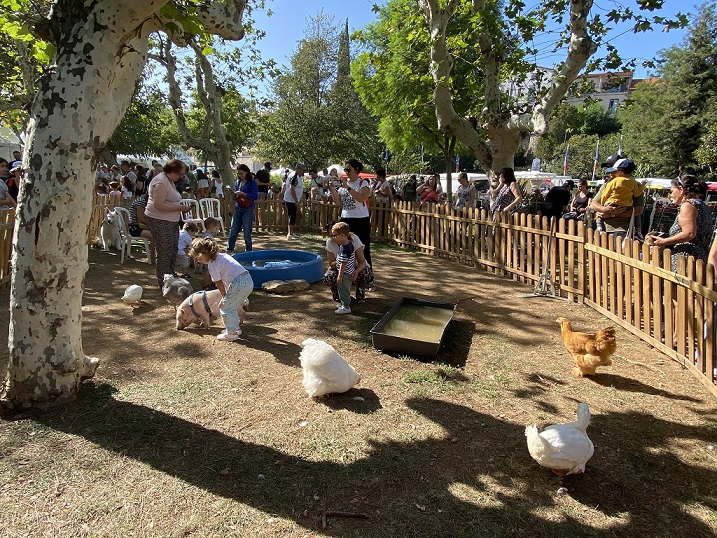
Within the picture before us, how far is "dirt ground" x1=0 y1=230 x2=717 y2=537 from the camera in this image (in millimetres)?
2543

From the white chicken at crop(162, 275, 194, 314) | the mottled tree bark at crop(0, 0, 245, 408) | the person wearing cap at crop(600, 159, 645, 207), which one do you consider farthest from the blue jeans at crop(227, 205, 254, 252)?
the person wearing cap at crop(600, 159, 645, 207)

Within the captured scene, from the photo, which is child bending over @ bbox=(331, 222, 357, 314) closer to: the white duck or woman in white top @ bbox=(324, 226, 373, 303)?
woman in white top @ bbox=(324, 226, 373, 303)

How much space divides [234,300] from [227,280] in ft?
0.73

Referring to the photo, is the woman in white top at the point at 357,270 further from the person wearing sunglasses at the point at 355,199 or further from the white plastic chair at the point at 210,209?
the white plastic chair at the point at 210,209

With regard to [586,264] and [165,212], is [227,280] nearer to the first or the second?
[165,212]

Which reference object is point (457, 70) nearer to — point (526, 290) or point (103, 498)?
point (526, 290)

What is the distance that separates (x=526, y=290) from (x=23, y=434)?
6.56 meters

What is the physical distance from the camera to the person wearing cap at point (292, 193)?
1273 cm

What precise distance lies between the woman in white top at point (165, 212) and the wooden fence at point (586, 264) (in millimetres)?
924

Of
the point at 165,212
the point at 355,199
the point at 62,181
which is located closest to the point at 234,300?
the point at 62,181

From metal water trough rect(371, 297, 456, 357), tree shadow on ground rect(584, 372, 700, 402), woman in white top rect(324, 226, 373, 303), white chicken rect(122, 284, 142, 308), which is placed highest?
woman in white top rect(324, 226, 373, 303)

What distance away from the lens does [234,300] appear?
16.5ft

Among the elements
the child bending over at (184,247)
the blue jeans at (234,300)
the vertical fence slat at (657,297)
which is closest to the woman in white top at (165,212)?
the child bending over at (184,247)

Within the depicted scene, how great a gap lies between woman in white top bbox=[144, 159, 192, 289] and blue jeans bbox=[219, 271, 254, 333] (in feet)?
7.19
